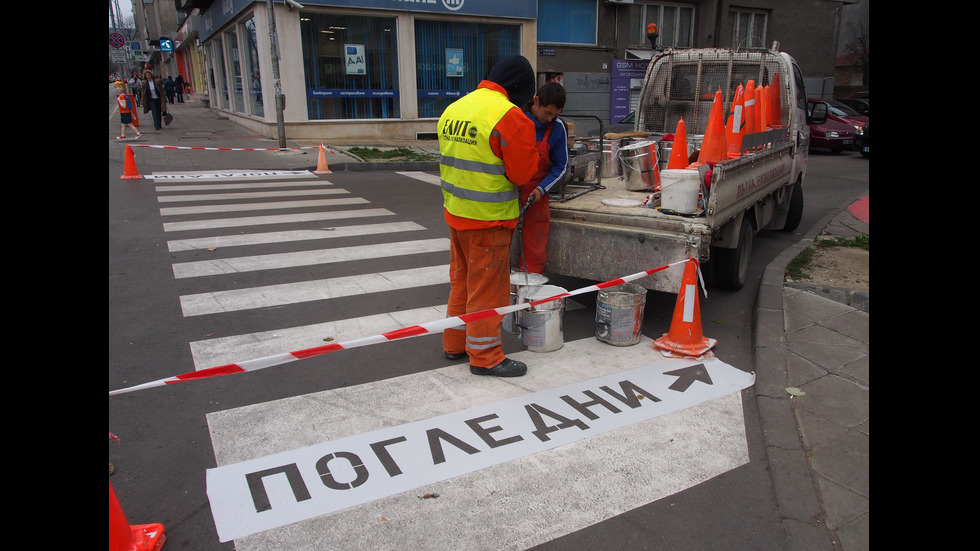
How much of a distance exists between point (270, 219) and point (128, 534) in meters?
6.81

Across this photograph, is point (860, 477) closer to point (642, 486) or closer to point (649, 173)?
point (642, 486)

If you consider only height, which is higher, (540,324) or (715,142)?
(715,142)

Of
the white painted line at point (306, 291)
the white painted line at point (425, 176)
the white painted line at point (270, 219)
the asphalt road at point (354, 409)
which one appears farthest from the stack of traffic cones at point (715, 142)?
the white painted line at point (425, 176)

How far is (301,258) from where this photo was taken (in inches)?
281

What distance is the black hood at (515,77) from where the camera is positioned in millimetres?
4070

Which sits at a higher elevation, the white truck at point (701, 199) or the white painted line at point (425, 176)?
the white truck at point (701, 199)

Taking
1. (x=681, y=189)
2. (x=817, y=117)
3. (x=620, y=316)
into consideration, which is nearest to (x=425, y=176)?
(x=817, y=117)

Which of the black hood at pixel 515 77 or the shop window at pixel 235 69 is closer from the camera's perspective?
the black hood at pixel 515 77

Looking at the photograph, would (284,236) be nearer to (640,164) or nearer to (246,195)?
(246,195)

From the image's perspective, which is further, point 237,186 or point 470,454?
point 237,186

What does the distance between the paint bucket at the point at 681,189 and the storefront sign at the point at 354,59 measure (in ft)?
52.2

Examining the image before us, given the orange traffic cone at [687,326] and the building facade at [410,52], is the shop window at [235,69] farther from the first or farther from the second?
the orange traffic cone at [687,326]
